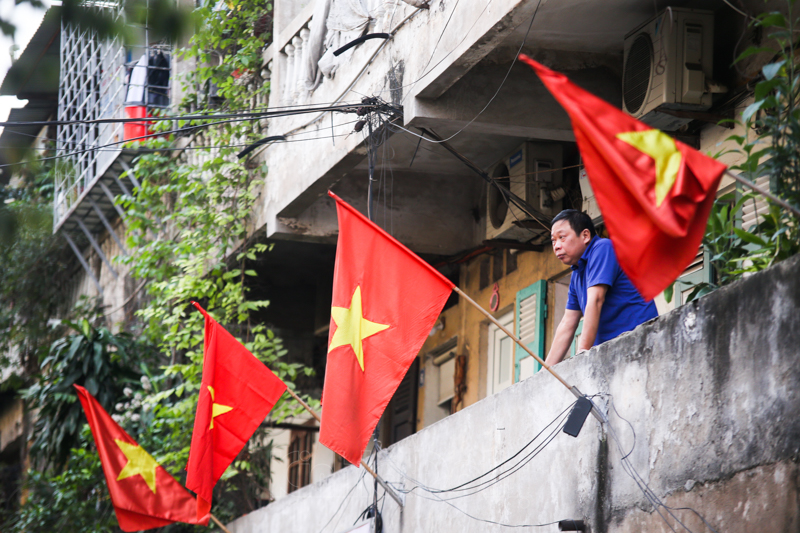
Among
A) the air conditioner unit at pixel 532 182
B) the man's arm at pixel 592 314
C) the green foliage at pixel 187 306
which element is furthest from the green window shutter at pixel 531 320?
the man's arm at pixel 592 314

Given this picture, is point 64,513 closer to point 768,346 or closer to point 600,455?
point 600,455

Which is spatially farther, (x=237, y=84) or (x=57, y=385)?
(x=57, y=385)

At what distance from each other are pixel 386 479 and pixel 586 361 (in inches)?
114

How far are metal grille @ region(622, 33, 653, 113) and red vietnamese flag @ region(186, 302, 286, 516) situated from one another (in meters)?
3.30

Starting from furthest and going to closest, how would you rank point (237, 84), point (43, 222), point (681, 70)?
point (237, 84)
point (681, 70)
point (43, 222)

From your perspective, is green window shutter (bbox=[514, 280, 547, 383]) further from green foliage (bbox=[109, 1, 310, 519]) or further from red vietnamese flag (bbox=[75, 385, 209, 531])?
red vietnamese flag (bbox=[75, 385, 209, 531])

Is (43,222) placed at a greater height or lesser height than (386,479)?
greater

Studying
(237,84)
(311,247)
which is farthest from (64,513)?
(237,84)

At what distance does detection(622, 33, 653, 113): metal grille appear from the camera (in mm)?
7203

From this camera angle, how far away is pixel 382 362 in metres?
5.94

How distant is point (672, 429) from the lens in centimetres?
490

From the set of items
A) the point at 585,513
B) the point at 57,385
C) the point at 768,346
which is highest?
the point at 57,385

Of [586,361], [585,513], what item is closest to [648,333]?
[586,361]

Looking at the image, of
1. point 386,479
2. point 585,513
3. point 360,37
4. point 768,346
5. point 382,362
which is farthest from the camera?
point 360,37
